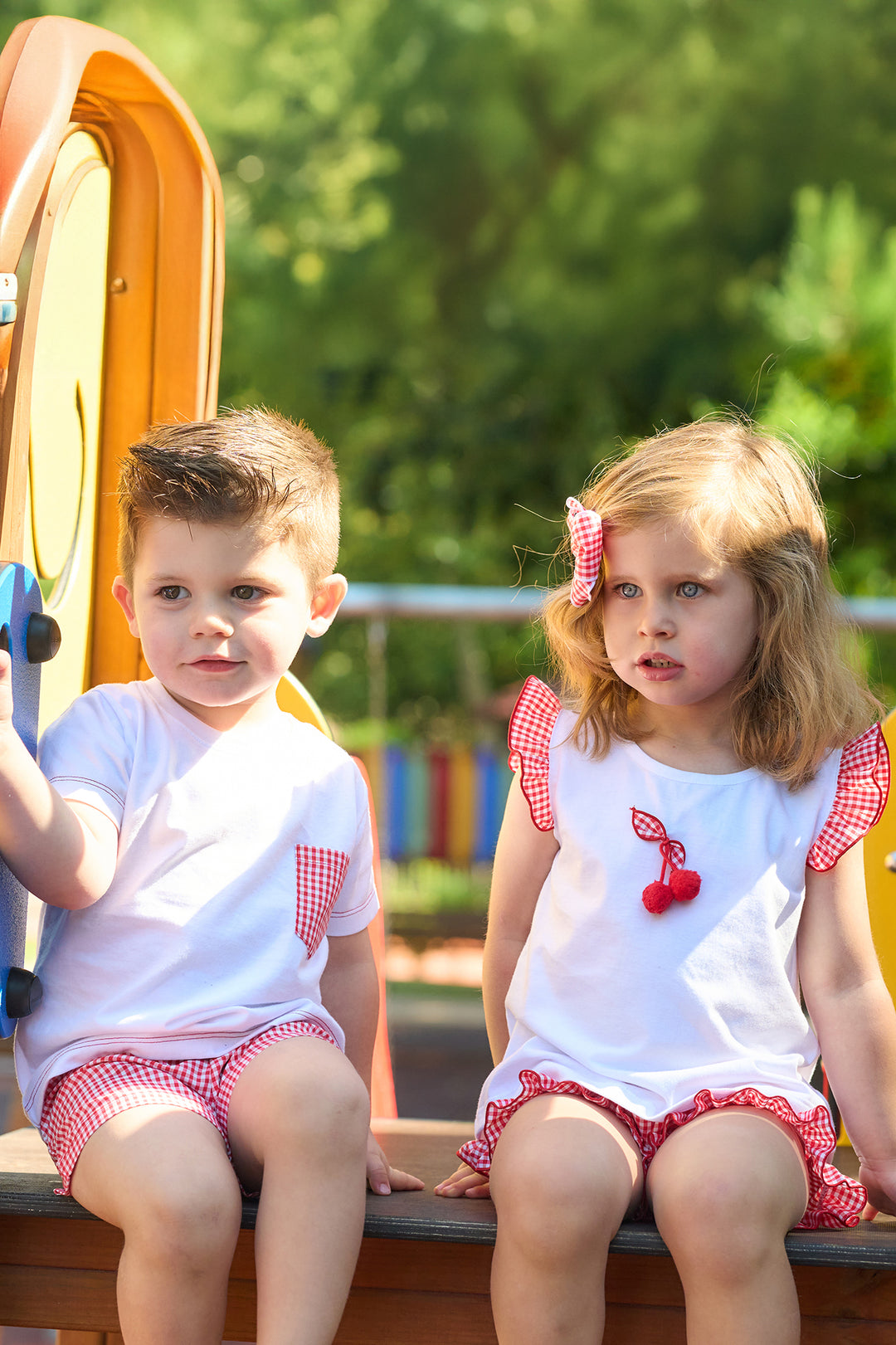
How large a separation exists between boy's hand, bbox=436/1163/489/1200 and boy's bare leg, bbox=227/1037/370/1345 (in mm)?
196

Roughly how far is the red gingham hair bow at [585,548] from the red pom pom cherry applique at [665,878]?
0.30 metres

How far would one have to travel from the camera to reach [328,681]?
1302 centimetres

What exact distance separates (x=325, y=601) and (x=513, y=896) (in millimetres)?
466

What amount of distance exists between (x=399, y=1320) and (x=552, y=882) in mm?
553

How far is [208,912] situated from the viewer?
A: 1757 mm

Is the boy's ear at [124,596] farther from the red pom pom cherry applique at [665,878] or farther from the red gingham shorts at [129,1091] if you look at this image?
the red pom pom cherry applique at [665,878]

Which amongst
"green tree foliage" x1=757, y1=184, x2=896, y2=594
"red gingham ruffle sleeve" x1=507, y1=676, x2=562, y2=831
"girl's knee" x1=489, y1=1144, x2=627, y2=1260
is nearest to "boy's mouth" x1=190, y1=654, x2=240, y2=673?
"red gingham ruffle sleeve" x1=507, y1=676, x2=562, y2=831

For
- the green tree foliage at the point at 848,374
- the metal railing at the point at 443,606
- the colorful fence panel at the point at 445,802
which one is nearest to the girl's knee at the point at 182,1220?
the metal railing at the point at 443,606

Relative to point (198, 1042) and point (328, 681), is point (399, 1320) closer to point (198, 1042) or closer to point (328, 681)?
point (198, 1042)

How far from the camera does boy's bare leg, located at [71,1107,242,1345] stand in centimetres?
146

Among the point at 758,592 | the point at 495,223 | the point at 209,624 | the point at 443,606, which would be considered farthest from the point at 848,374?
the point at 209,624

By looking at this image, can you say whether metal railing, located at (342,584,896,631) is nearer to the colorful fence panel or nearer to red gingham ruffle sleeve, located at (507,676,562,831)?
the colorful fence panel

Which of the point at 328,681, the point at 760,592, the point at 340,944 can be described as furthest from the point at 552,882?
the point at 328,681

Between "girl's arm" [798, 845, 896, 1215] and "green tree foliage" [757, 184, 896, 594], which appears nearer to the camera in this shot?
"girl's arm" [798, 845, 896, 1215]
